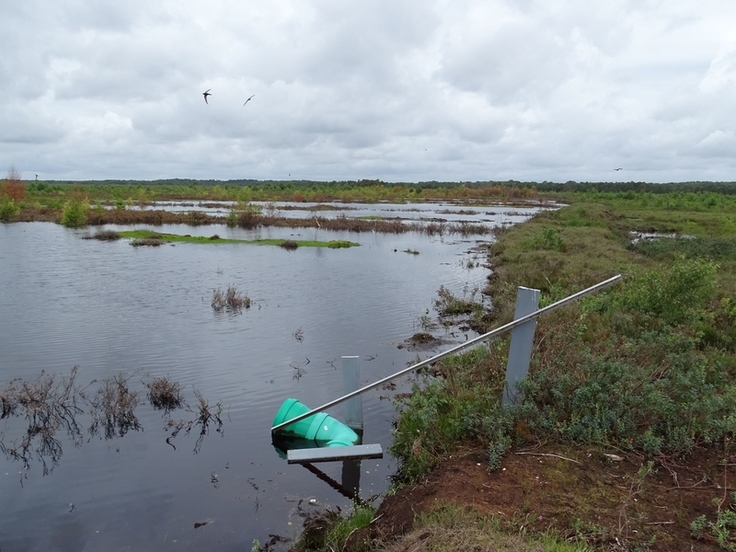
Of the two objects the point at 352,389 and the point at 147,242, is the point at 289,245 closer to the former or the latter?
the point at 147,242

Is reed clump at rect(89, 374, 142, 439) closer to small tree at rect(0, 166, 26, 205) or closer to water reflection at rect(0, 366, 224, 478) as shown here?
water reflection at rect(0, 366, 224, 478)

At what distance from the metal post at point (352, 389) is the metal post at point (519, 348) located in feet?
7.49

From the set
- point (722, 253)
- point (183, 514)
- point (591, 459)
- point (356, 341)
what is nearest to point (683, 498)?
point (591, 459)

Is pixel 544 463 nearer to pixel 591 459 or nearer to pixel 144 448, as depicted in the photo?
pixel 591 459

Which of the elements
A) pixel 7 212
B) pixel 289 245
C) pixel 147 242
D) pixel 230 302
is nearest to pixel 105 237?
pixel 147 242

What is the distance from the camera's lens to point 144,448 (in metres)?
8.26

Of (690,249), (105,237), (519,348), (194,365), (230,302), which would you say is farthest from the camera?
(105,237)

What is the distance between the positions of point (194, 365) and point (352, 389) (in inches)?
202

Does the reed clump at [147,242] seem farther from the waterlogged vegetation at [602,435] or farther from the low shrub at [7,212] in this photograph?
the waterlogged vegetation at [602,435]

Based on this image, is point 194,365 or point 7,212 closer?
point 194,365

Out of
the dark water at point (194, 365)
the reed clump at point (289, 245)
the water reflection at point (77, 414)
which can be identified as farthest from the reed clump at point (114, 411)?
the reed clump at point (289, 245)

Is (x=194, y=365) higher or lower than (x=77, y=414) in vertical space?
higher

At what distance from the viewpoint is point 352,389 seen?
26.1 feet

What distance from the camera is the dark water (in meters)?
6.53
